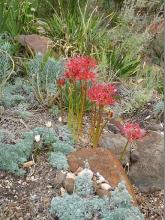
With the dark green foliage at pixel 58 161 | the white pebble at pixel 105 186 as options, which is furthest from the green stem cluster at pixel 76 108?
the white pebble at pixel 105 186

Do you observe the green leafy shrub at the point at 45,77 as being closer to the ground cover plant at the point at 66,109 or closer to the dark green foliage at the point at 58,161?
the ground cover plant at the point at 66,109

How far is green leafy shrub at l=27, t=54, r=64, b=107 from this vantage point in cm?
509

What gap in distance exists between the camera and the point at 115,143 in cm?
452

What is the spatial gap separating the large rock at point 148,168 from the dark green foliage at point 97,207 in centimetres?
52

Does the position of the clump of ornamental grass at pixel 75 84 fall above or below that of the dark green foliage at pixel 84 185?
above

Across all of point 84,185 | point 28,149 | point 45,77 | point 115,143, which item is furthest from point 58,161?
point 45,77

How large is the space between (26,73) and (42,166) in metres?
1.57

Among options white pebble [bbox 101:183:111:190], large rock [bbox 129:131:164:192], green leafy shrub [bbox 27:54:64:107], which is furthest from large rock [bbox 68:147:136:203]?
green leafy shrub [bbox 27:54:64:107]

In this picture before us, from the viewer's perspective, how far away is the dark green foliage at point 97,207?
367 centimetres

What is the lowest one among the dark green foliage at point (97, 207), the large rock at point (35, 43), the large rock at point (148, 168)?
the large rock at point (148, 168)

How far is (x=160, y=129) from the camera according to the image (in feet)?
16.6

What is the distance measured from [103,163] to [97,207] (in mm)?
508

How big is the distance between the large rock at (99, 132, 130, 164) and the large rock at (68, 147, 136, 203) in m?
0.20

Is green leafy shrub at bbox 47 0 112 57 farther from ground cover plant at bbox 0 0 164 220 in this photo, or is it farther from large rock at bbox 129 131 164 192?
large rock at bbox 129 131 164 192
